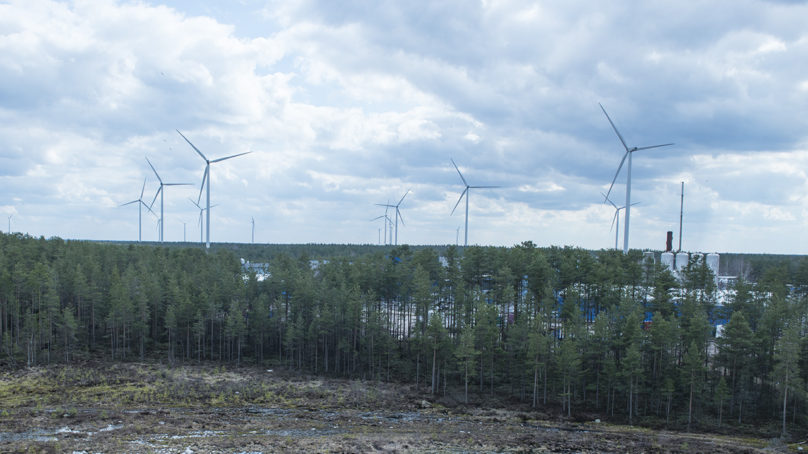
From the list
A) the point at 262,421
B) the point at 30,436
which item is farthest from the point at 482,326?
the point at 30,436

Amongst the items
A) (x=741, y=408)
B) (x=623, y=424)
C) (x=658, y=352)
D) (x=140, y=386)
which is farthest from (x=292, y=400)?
(x=741, y=408)

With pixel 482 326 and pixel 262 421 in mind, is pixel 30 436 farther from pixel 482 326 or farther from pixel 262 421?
pixel 482 326

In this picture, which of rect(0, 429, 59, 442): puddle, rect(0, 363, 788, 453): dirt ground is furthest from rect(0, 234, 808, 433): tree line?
rect(0, 429, 59, 442): puddle

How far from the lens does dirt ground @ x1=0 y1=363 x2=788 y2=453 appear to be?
53.8 m

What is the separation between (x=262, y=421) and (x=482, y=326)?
36.6 metres

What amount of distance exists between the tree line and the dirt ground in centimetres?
867

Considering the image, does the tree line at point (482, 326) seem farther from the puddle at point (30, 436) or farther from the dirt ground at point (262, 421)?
the puddle at point (30, 436)

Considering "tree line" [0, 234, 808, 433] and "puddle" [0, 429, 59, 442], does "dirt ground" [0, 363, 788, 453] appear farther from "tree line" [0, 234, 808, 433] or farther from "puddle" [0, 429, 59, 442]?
"tree line" [0, 234, 808, 433]

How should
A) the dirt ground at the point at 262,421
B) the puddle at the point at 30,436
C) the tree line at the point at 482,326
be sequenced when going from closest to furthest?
1. the puddle at the point at 30,436
2. the dirt ground at the point at 262,421
3. the tree line at the point at 482,326

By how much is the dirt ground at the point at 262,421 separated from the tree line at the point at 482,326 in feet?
28.4

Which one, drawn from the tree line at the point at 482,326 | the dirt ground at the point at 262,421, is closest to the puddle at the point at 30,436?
the dirt ground at the point at 262,421

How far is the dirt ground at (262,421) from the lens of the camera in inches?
2117

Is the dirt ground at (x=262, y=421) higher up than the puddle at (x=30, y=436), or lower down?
lower down

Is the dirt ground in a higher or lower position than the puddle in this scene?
lower
